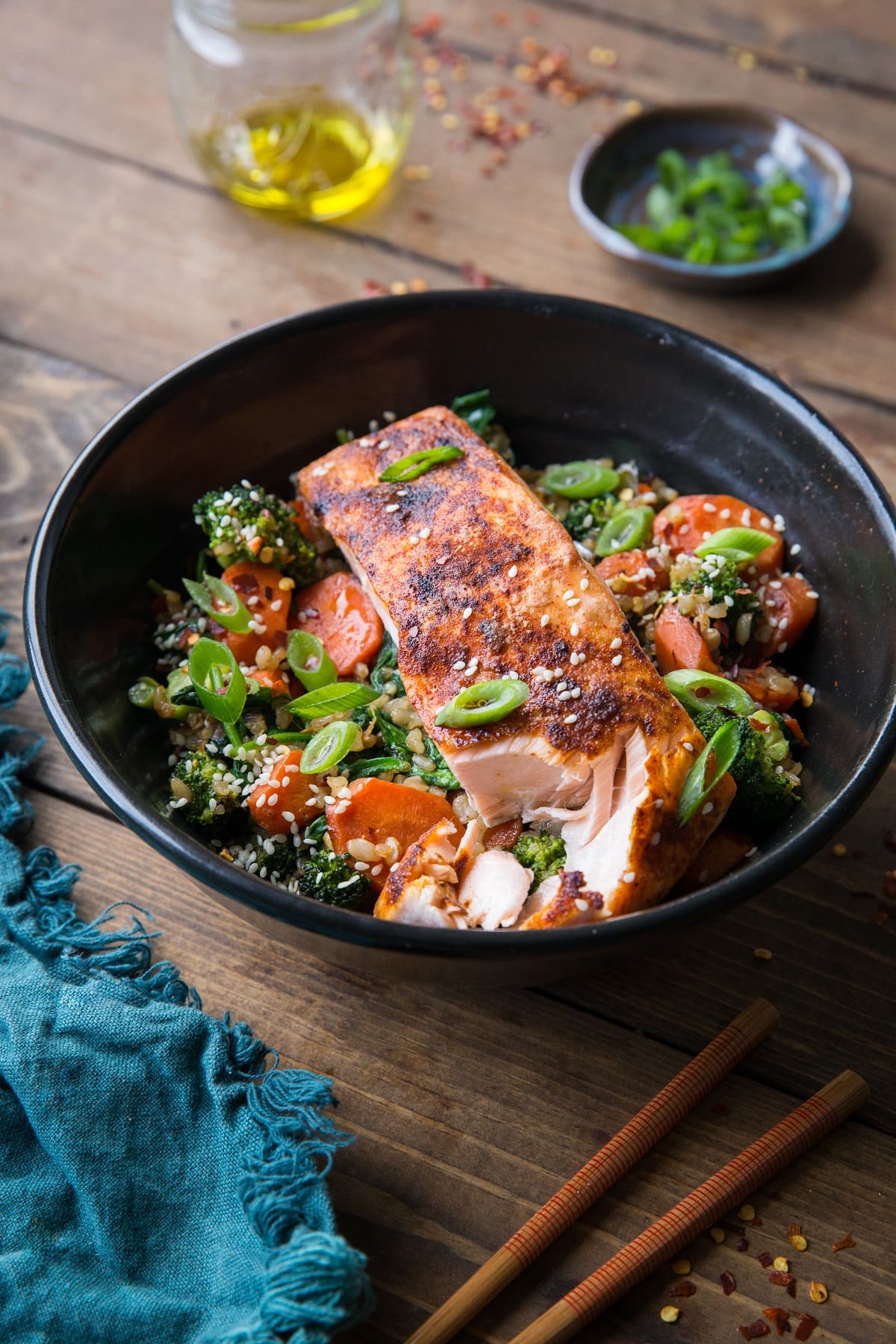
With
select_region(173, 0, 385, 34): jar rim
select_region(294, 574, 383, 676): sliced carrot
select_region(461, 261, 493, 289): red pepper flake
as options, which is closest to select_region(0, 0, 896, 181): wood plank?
select_region(173, 0, 385, 34): jar rim

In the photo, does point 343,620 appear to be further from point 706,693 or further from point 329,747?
point 706,693

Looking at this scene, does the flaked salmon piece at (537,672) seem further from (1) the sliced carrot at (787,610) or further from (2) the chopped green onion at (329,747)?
(1) the sliced carrot at (787,610)

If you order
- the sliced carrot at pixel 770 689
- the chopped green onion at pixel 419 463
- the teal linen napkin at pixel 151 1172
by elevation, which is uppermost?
the chopped green onion at pixel 419 463

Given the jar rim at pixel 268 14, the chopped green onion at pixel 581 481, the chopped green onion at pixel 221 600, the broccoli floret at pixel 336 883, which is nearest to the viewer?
the broccoli floret at pixel 336 883

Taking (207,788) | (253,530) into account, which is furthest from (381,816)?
(253,530)

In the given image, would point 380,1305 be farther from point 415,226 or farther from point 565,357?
point 415,226

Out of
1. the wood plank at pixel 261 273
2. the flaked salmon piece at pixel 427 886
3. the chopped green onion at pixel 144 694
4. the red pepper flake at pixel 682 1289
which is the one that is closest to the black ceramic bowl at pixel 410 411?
the chopped green onion at pixel 144 694

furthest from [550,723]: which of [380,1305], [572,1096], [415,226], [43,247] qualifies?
[43,247]
